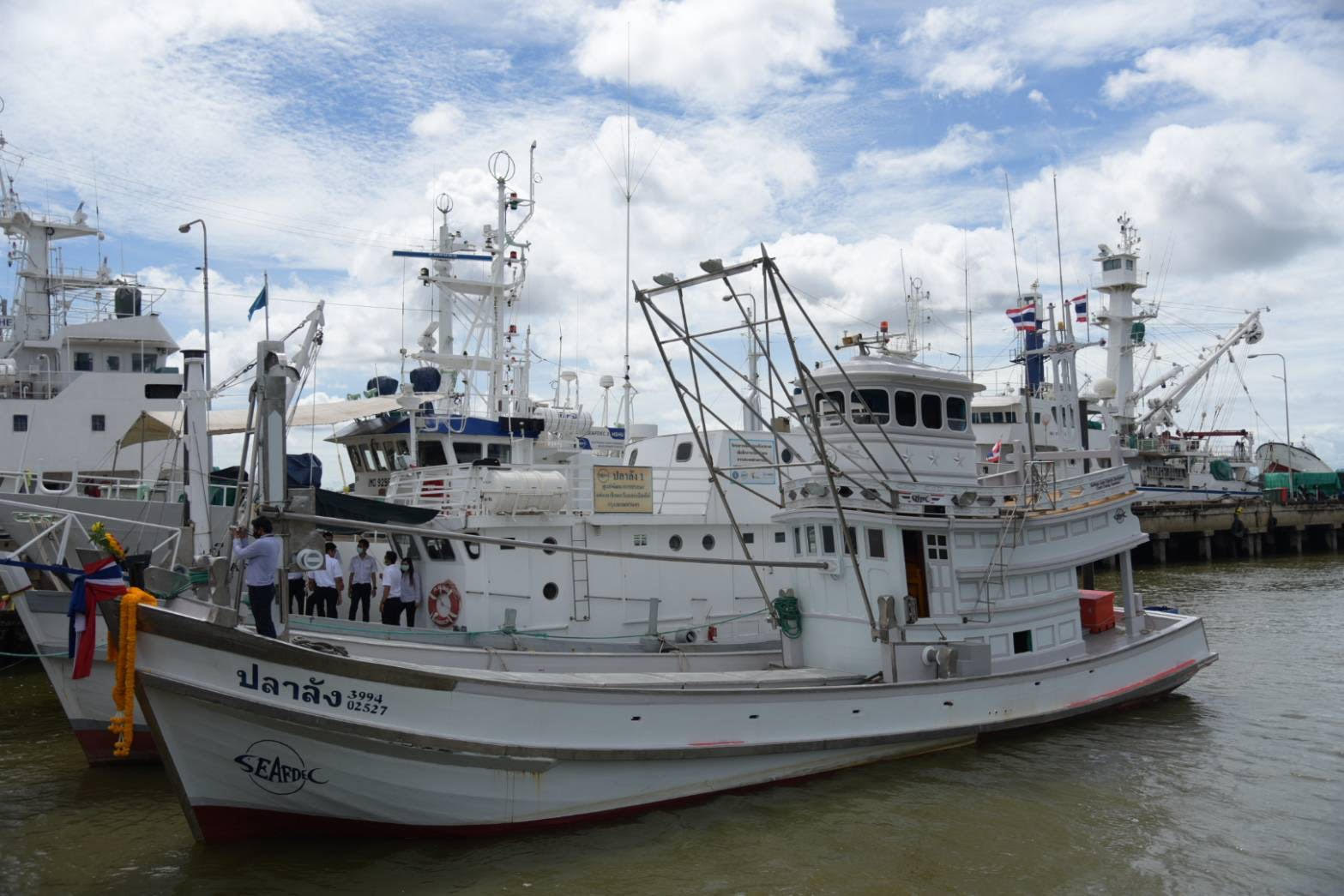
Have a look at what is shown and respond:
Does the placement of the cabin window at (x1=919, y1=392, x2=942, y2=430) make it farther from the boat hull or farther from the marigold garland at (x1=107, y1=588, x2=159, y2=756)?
the marigold garland at (x1=107, y1=588, x2=159, y2=756)

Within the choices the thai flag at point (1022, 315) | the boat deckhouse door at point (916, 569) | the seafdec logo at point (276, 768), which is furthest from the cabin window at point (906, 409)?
the thai flag at point (1022, 315)

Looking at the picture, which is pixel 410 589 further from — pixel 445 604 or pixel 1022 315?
pixel 1022 315

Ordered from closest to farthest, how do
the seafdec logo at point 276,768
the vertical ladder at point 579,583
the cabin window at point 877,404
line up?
the seafdec logo at point 276,768 < the cabin window at point 877,404 < the vertical ladder at point 579,583

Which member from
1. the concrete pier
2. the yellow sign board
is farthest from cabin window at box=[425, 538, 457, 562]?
the concrete pier

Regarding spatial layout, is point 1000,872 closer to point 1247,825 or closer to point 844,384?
point 1247,825

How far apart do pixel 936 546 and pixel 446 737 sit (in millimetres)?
6539

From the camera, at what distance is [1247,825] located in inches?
367

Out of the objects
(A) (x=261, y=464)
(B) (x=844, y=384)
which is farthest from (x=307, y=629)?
(B) (x=844, y=384)

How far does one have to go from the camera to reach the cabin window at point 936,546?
11945 millimetres

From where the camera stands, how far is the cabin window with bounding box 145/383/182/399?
2706 centimetres

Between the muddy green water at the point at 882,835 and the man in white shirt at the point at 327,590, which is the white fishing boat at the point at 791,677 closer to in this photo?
the muddy green water at the point at 882,835

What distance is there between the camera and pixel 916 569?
40.2 ft

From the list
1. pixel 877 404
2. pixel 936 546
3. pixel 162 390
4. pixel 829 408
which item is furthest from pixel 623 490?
pixel 162 390

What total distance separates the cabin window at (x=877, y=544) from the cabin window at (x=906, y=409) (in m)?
1.60
